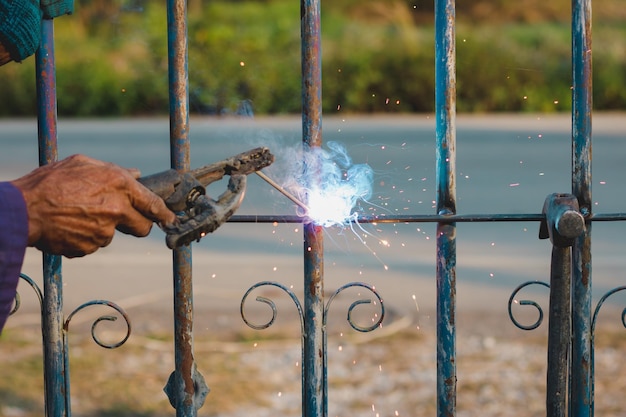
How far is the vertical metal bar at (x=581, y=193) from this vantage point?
7.29ft

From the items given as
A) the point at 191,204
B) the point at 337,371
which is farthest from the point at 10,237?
the point at 337,371

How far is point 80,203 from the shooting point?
184cm

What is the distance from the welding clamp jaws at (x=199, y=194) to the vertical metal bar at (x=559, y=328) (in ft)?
2.40

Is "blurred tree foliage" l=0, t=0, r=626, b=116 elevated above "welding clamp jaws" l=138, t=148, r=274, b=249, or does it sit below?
above

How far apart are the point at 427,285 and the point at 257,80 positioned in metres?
9.32

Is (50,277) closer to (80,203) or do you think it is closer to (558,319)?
(80,203)

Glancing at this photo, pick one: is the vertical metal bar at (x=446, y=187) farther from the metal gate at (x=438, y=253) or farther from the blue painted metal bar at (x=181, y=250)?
the blue painted metal bar at (x=181, y=250)

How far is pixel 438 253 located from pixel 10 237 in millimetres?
978

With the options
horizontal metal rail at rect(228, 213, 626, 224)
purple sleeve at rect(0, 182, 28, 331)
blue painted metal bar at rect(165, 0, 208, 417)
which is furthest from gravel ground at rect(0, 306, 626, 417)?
purple sleeve at rect(0, 182, 28, 331)

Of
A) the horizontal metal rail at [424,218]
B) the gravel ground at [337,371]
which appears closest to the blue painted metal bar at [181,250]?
the horizontal metal rail at [424,218]

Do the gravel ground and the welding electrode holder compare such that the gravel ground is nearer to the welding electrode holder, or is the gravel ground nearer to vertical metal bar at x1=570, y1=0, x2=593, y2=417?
vertical metal bar at x1=570, y1=0, x2=593, y2=417

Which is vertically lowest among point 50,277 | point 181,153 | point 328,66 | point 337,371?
point 337,371

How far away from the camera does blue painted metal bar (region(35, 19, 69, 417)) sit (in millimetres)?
2229

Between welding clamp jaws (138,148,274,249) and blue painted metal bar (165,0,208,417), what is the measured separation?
20 centimetres
